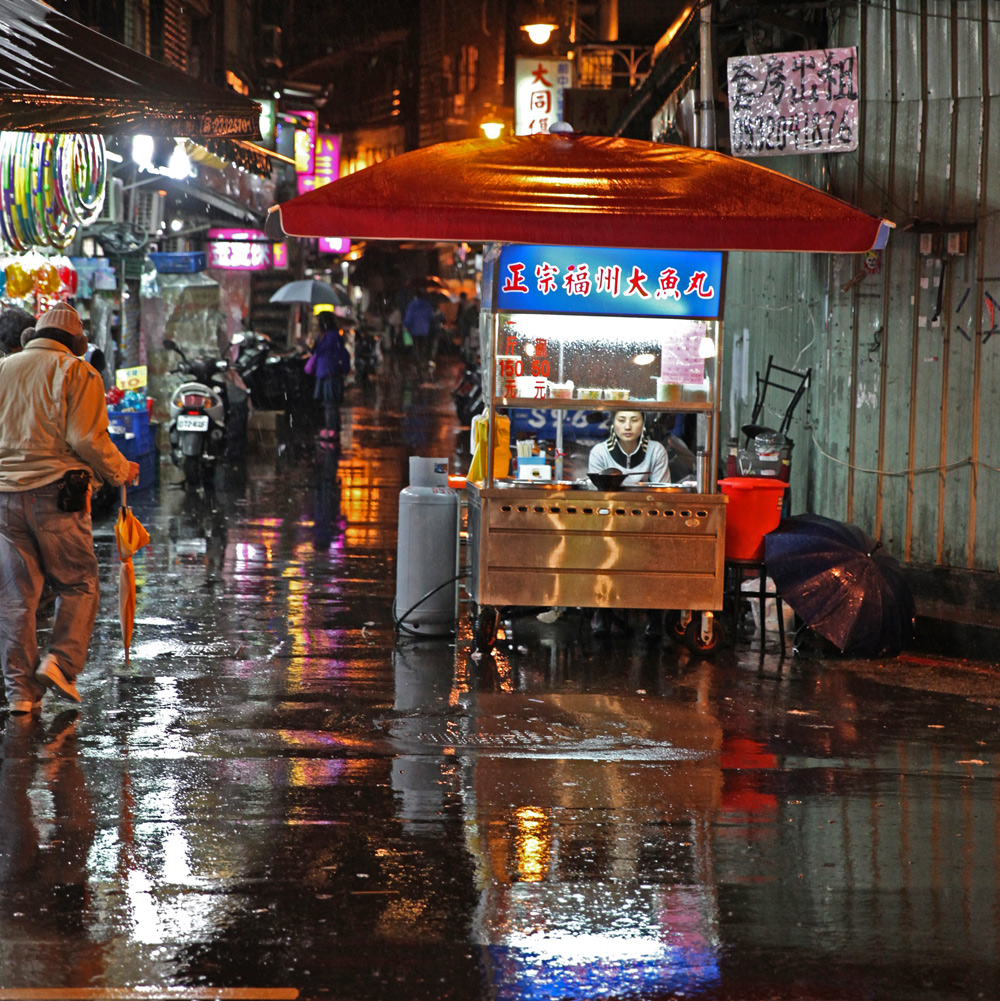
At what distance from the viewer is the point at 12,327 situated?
24.9 feet

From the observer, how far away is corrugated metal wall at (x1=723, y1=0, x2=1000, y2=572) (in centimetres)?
973

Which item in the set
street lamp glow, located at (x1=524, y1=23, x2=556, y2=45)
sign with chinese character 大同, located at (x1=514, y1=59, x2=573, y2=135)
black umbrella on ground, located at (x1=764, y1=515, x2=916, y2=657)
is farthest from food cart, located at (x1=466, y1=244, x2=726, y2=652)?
sign with chinese character 大同, located at (x1=514, y1=59, x2=573, y2=135)

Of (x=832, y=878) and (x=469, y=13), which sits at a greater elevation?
(x=469, y=13)

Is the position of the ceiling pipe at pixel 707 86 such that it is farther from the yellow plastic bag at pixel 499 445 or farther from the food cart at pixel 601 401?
the yellow plastic bag at pixel 499 445

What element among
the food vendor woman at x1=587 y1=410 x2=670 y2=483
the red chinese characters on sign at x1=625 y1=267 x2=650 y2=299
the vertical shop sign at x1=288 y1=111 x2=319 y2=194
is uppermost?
the vertical shop sign at x1=288 y1=111 x2=319 y2=194

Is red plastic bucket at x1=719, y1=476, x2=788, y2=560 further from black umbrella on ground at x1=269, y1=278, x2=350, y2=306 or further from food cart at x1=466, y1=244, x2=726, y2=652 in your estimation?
black umbrella on ground at x1=269, y1=278, x2=350, y2=306

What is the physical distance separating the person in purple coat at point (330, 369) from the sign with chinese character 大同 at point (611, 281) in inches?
627

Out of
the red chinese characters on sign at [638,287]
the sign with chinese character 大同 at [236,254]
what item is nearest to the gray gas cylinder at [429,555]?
the red chinese characters on sign at [638,287]

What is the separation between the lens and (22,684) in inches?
281

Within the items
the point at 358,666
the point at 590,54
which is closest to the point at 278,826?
the point at 358,666

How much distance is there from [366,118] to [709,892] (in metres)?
77.7

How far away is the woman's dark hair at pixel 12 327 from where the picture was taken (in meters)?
7.56

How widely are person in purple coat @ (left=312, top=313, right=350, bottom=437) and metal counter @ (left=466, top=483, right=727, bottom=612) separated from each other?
16204mm

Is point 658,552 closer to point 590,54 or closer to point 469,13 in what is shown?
point 590,54
